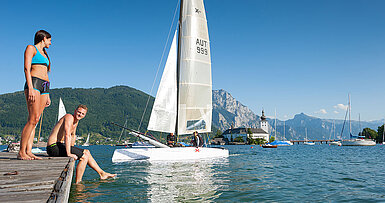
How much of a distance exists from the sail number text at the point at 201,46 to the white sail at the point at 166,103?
8.57 feet

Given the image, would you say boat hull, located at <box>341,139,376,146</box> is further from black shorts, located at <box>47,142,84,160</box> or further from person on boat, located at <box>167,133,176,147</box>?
black shorts, located at <box>47,142,84,160</box>

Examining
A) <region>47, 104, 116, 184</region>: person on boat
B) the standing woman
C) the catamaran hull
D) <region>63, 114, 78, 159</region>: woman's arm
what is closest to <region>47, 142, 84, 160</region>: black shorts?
<region>47, 104, 116, 184</region>: person on boat

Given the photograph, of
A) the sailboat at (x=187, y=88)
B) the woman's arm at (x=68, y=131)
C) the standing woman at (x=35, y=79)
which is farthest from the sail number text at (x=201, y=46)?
the standing woman at (x=35, y=79)

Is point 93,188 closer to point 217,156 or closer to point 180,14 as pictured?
point 217,156

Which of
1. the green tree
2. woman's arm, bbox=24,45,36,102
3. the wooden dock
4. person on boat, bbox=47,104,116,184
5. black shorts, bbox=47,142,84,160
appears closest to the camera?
the wooden dock

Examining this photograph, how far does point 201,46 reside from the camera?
23.3 meters

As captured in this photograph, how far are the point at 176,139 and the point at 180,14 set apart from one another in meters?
11.0

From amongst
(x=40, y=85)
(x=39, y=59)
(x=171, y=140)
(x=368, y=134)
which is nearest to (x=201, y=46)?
(x=171, y=140)

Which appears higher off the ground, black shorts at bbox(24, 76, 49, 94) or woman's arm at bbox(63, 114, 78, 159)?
black shorts at bbox(24, 76, 49, 94)

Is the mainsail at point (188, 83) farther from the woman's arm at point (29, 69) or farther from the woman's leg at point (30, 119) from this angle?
the woman's arm at point (29, 69)

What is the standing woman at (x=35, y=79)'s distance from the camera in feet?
17.1

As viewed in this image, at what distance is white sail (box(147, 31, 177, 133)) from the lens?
19.7 m

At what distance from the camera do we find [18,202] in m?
2.52

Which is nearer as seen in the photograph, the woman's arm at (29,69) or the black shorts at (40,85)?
the woman's arm at (29,69)
